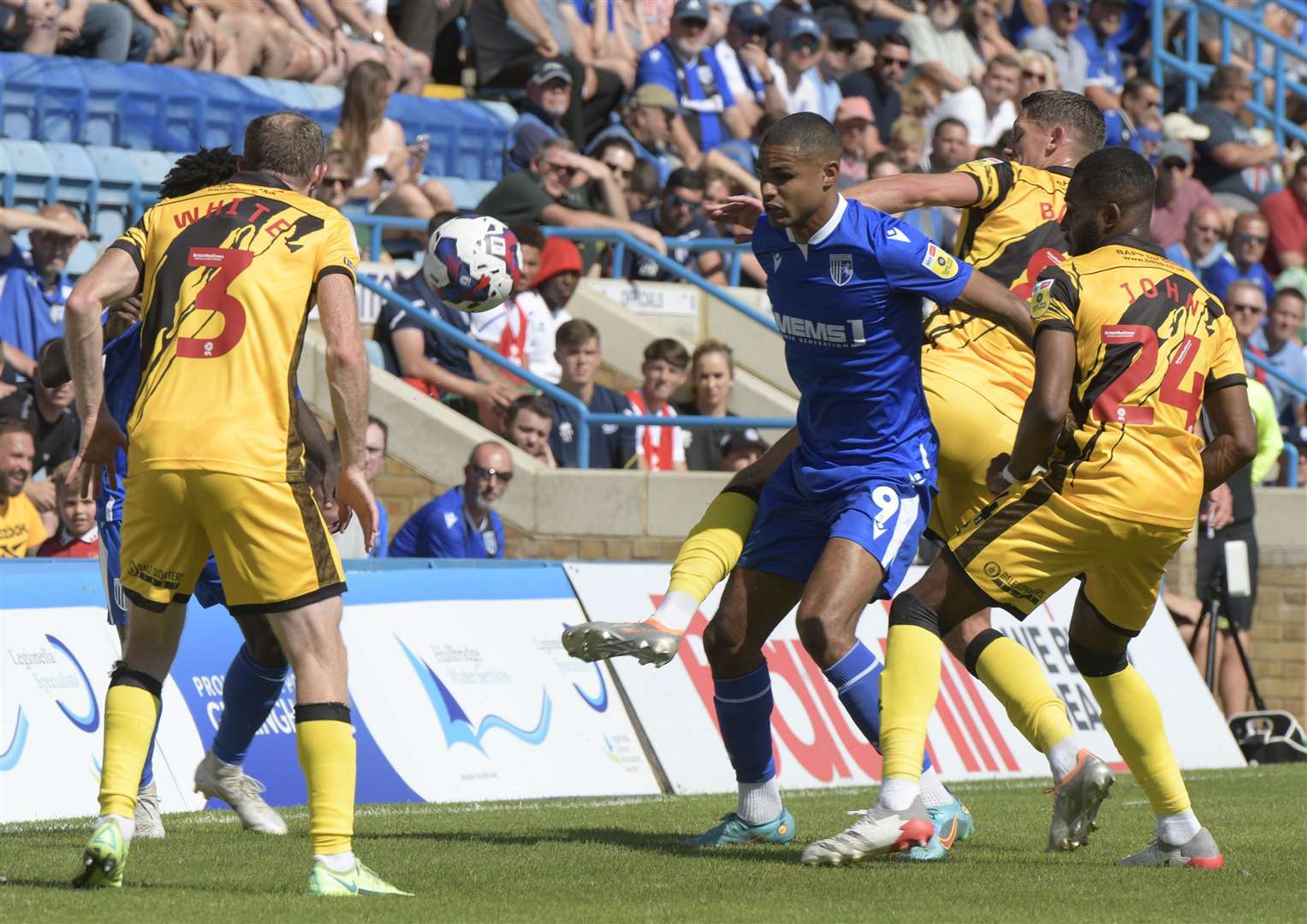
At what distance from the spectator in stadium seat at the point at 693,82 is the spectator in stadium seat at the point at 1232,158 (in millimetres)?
5359

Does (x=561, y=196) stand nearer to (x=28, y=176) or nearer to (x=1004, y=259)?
(x=28, y=176)

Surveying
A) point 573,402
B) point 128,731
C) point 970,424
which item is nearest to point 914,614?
point 970,424

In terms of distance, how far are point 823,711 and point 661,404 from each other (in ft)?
11.8

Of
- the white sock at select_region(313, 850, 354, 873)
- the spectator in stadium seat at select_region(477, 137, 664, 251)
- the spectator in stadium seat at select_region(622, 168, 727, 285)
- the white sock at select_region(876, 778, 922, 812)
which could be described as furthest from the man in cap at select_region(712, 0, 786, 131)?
the white sock at select_region(313, 850, 354, 873)

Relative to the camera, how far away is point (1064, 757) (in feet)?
23.7

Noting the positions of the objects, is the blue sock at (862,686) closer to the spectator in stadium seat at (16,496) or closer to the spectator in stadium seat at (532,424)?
the spectator in stadium seat at (16,496)

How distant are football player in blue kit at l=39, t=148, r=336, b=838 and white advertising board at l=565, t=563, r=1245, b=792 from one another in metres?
2.83

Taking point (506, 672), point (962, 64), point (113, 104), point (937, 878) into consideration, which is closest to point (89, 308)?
point (937, 878)

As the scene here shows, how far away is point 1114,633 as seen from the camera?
283 inches

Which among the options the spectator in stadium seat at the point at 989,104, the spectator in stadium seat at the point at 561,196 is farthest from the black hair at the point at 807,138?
the spectator in stadium seat at the point at 989,104

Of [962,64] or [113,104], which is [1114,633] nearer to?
[113,104]

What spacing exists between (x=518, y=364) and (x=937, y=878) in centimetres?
787

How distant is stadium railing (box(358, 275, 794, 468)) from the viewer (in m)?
13.0

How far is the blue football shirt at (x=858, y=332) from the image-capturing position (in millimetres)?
6961
